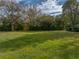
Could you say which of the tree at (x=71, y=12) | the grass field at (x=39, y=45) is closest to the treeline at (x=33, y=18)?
the tree at (x=71, y=12)

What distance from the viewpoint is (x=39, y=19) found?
12.5 feet

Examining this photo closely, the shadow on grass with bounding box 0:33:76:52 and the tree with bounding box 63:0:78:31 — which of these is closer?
the shadow on grass with bounding box 0:33:76:52

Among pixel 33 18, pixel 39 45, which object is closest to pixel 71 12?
pixel 33 18

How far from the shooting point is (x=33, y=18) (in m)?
3.80

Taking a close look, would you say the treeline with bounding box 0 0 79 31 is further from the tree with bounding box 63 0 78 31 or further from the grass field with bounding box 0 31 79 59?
the grass field with bounding box 0 31 79 59

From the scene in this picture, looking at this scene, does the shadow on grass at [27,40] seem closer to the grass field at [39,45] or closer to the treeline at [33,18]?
the grass field at [39,45]

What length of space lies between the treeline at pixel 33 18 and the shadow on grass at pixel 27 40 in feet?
0.60

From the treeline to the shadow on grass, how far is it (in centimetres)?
18

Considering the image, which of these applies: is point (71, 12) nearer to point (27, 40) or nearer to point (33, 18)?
point (33, 18)

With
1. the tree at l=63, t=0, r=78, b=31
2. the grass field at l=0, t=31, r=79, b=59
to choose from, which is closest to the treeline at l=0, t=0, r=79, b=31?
the tree at l=63, t=0, r=78, b=31

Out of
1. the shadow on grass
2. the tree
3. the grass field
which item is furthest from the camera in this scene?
the tree

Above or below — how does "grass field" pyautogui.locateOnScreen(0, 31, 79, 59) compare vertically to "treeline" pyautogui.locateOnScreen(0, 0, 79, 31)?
below

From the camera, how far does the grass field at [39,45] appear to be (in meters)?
3.07

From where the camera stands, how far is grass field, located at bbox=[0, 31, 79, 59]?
3066 mm
